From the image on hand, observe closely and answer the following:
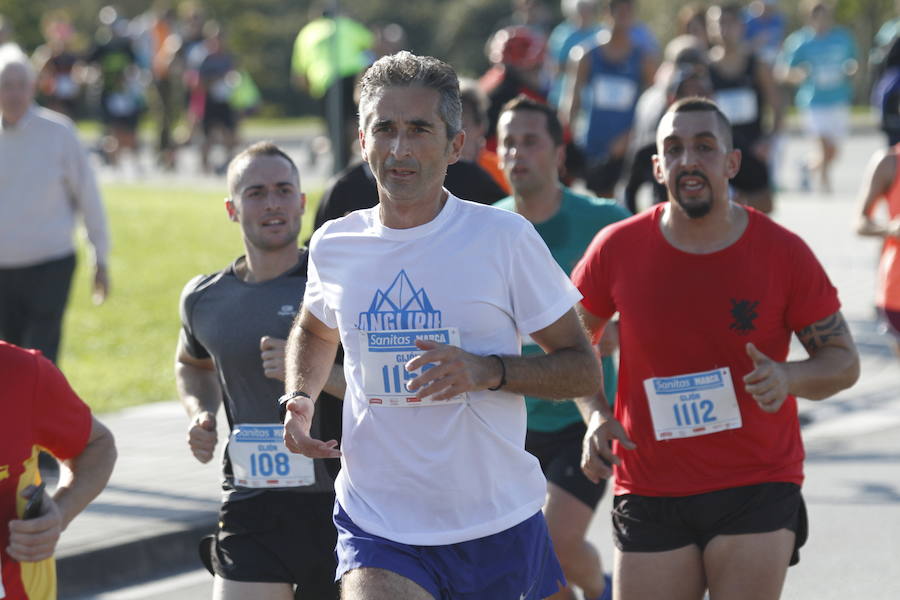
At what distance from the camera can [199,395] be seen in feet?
17.7

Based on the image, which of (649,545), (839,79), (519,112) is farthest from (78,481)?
(839,79)

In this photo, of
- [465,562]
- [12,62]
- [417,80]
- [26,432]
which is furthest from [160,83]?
[465,562]

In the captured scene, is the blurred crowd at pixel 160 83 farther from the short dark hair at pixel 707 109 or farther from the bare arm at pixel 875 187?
the short dark hair at pixel 707 109

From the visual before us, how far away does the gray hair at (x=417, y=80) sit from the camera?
3.87 m

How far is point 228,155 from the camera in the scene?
26078 millimetres

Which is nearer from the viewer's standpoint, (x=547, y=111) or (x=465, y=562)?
(x=465, y=562)

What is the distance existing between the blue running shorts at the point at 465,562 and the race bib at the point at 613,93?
859cm

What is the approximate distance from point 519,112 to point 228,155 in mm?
20106

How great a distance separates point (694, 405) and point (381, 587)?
4.31 ft

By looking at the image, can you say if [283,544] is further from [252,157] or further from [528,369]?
[528,369]

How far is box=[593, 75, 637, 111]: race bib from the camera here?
487 inches

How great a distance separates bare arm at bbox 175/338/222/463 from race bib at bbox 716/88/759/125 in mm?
6777

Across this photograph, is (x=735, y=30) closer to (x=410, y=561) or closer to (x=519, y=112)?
(x=519, y=112)

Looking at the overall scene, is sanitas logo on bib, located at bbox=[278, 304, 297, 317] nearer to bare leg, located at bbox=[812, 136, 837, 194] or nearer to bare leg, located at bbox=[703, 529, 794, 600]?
bare leg, located at bbox=[703, 529, 794, 600]
